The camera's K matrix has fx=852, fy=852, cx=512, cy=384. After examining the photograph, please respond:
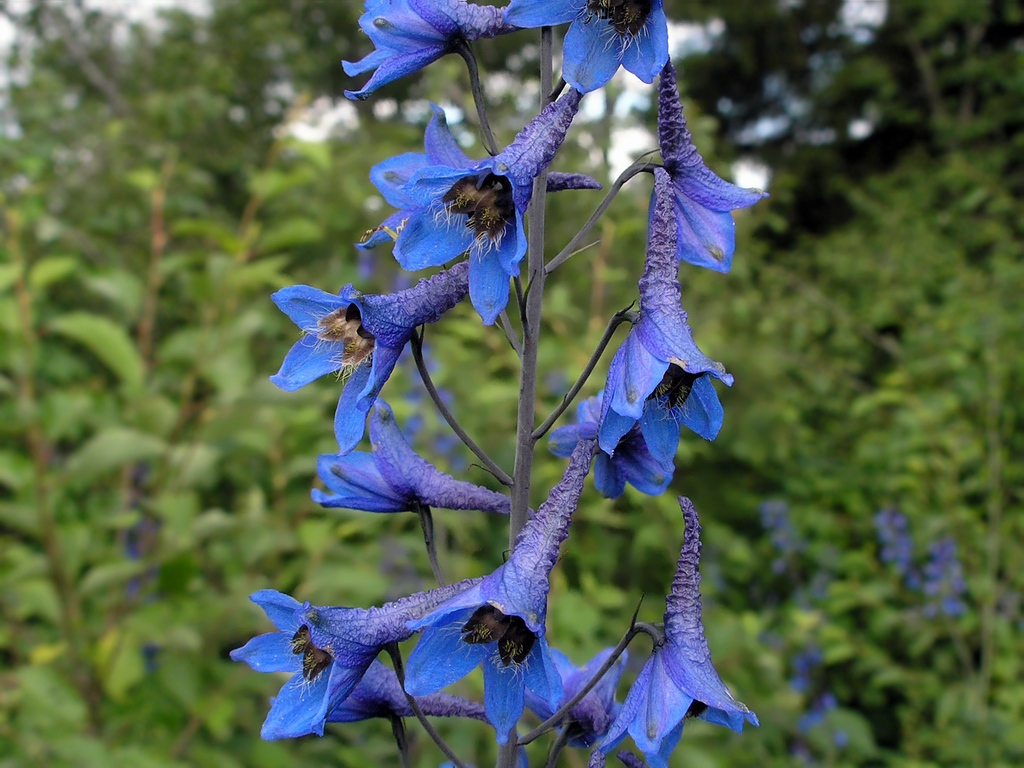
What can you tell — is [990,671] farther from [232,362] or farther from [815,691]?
[232,362]

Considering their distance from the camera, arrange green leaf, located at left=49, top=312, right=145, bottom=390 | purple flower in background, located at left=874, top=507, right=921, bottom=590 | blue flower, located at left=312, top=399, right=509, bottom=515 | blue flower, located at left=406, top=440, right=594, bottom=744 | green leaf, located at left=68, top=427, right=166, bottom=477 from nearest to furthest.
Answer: blue flower, located at left=406, top=440, right=594, bottom=744 < blue flower, located at left=312, top=399, right=509, bottom=515 < green leaf, located at left=68, top=427, right=166, bottom=477 < green leaf, located at left=49, top=312, right=145, bottom=390 < purple flower in background, located at left=874, top=507, right=921, bottom=590

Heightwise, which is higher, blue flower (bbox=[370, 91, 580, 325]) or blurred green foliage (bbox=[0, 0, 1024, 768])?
blurred green foliage (bbox=[0, 0, 1024, 768])

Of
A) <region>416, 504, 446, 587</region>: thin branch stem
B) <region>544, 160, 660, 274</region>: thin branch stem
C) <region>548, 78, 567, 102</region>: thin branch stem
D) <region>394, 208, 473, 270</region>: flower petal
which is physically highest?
<region>548, 78, 567, 102</region>: thin branch stem

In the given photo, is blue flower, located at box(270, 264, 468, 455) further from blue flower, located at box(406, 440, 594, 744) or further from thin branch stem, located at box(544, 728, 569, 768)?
thin branch stem, located at box(544, 728, 569, 768)

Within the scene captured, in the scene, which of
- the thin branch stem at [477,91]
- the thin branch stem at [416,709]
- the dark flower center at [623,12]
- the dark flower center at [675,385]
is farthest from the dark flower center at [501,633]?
the dark flower center at [623,12]

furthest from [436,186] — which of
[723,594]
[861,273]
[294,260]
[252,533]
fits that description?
[861,273]

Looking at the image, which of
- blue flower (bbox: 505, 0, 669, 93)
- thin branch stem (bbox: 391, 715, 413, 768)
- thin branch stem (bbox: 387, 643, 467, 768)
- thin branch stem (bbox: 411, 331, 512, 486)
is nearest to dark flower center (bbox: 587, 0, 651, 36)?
blue flower (bbox: 505, 0, 669, 93)

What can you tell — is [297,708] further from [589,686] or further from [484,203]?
[484,203]
